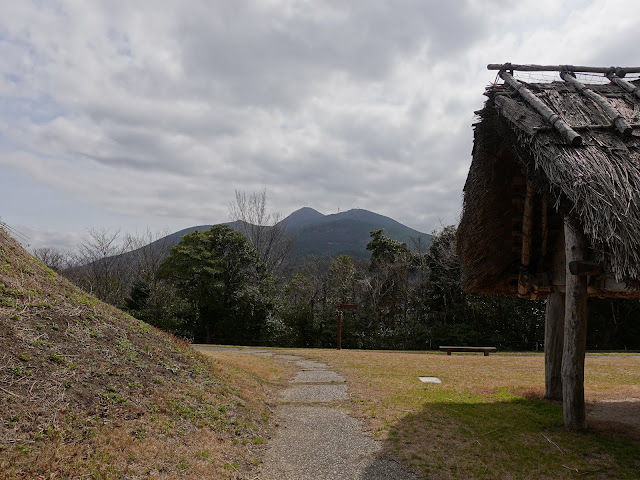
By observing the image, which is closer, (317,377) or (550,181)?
(550,181)

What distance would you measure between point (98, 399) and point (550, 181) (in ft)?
19.8

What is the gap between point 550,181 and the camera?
16.8ft

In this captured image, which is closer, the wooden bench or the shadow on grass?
the shadow on grass

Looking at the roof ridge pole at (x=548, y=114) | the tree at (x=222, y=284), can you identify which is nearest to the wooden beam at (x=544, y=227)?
the roof ridge pole at (x=548, y=114)

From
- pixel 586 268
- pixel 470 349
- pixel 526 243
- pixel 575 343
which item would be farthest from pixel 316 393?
pixel 470 349

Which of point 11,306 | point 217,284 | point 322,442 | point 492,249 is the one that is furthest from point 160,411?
point 217,284

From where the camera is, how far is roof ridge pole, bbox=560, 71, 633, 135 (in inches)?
215

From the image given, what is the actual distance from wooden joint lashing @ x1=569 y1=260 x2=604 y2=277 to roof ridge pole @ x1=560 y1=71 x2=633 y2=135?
184cm

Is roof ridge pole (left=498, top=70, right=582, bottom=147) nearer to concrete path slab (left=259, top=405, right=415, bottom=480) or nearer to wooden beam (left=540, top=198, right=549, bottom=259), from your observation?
wooden beam (left=540, top=198, right=549, bottom=259)

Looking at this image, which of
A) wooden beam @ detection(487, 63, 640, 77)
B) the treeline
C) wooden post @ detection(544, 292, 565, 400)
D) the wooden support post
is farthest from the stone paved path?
the treeline

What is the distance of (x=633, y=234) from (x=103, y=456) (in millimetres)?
5812

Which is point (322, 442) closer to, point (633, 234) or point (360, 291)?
point (633, 234)

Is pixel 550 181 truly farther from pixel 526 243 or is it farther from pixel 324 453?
pixel 324 453

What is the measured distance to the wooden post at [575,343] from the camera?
218 inches
